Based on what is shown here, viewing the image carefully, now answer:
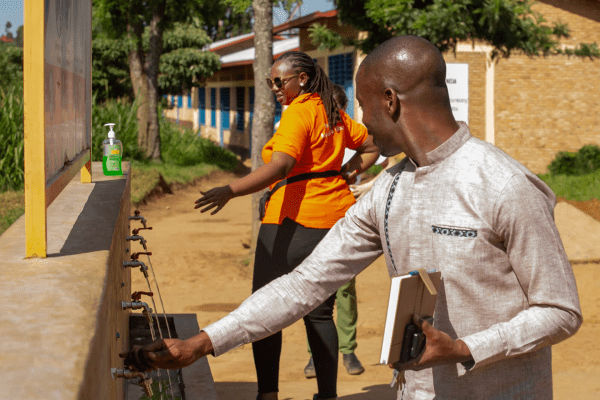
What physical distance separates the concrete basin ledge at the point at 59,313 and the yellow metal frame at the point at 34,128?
0.32 ft

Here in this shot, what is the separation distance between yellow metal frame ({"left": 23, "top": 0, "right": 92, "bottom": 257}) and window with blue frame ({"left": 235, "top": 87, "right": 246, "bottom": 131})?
86.3 ft

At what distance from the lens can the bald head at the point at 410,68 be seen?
6.10 feet

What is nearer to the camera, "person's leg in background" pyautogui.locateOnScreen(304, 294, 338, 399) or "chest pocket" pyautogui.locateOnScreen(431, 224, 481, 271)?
"chest pocket" pyautogui.locateOnScreen(431, 224, 481, 271)

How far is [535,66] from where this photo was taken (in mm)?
17672

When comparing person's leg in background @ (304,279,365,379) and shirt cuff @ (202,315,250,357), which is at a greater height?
shirt cuff @ (202,315,250,357)

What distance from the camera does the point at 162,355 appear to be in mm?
1844

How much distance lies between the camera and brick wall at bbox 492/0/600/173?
1766 centimetres

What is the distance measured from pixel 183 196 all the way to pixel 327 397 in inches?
478

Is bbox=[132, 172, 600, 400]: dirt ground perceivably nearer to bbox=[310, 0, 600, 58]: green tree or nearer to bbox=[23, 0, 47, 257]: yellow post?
bbox=[23, 0, 47, 257]: yellow post

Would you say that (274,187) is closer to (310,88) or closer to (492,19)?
(310,88)

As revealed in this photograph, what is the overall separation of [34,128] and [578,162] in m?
16.6

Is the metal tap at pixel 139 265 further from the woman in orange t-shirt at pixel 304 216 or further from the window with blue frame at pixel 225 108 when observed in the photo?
the window with blue frame at pixel 225 108

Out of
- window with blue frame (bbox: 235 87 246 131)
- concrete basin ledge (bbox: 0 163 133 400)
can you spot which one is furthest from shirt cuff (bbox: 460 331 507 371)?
window with blue frame (bbox: 235 87 246 131)

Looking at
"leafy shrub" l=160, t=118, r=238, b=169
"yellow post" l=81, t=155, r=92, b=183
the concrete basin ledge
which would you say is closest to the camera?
the concrete basin ledge
